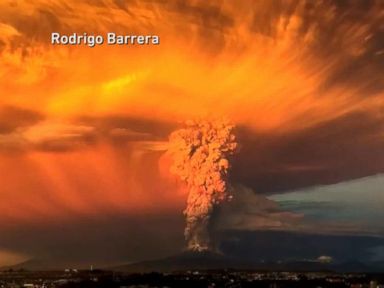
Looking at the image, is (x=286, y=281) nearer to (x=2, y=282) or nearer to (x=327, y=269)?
(x=327, y=269)

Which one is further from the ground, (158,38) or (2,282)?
(158,38)

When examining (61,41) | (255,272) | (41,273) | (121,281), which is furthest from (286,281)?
(61,41)

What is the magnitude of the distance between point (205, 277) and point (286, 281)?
225 centimetres

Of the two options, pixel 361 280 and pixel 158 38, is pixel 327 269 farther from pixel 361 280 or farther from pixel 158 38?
pixel 158 38

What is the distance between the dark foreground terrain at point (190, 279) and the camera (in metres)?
14.7

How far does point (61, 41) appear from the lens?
12.1 m

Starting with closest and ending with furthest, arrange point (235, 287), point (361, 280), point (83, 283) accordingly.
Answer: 1. point (83, 283)
2. point (235, 287)
3. point (361, 280)

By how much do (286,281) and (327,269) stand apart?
1.31 meters

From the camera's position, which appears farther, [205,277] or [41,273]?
[205,277]

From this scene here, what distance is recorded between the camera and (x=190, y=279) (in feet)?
54.0

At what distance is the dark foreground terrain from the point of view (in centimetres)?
1471

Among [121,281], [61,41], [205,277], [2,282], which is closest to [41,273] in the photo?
[2,282]

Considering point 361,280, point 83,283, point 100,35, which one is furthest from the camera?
point 361,280

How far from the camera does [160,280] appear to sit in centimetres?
1575
